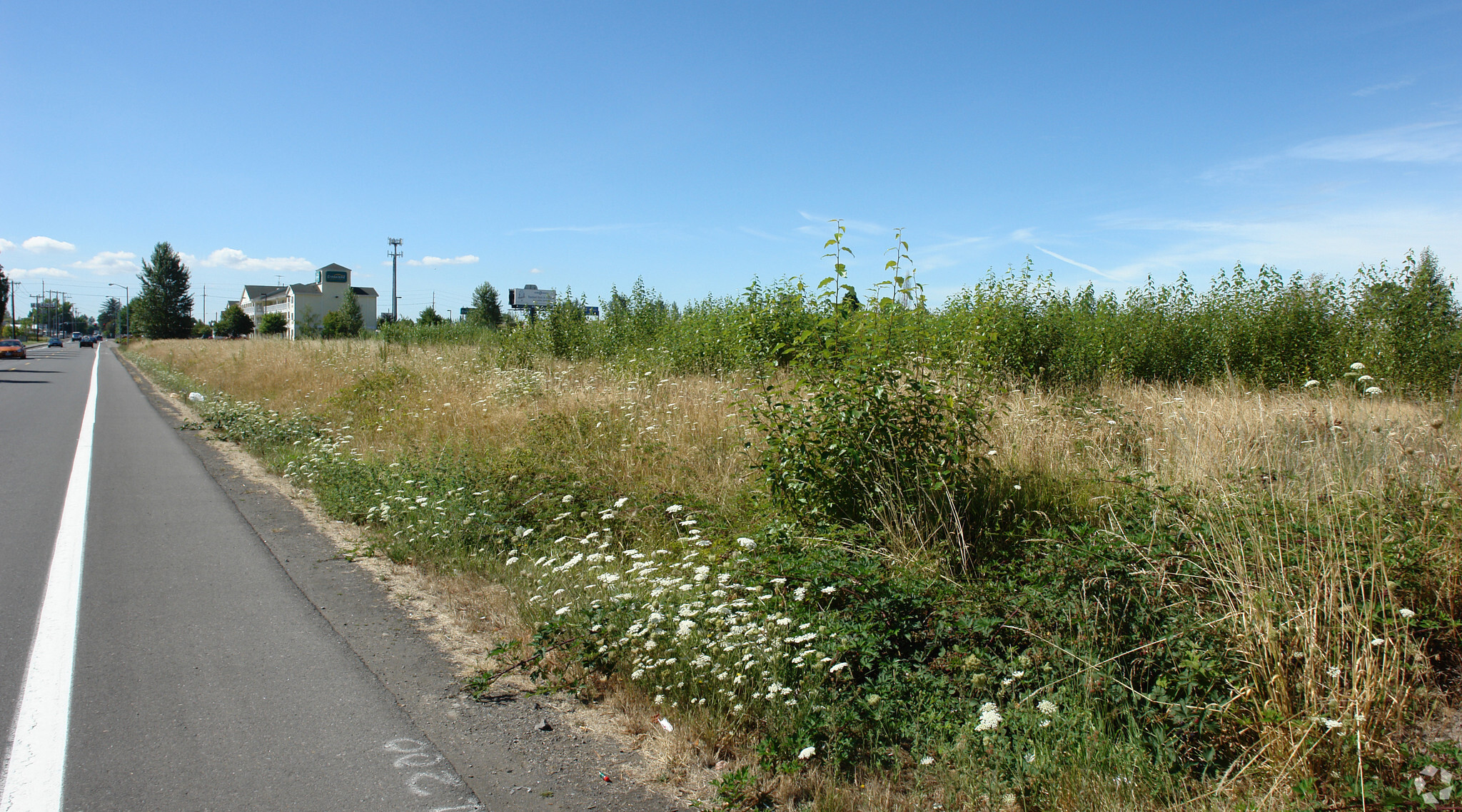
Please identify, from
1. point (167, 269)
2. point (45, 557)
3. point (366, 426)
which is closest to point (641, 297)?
point (366, 426)

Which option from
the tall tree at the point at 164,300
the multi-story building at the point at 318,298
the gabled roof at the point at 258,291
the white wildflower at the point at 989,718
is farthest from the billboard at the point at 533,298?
the gabled roof at the point at 258,291

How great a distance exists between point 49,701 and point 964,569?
190 inches

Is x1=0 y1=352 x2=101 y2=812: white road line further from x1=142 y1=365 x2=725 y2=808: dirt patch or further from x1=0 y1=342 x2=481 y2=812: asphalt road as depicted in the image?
x1=142 y1=365 x2=725 y2=808: dirt patch

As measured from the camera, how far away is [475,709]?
3.81 metres

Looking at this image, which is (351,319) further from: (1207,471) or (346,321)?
(1207,471)

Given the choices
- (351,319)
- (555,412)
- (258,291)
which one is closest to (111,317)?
(258,291)

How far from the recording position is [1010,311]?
1386 centimetres

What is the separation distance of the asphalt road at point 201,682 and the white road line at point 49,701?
0.04 meters

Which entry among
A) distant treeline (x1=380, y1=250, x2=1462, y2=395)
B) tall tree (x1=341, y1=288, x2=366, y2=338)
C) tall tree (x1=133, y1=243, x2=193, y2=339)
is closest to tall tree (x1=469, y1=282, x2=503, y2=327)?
tall tree (x1=341, y1=288, x2=366, y2=338)

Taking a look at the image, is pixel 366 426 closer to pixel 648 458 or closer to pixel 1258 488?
pixel 648 458

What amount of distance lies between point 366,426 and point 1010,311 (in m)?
10.9

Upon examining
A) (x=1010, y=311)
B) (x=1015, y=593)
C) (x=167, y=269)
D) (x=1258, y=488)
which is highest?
(x=167, y=269)

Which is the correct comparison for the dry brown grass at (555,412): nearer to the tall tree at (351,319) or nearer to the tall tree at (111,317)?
the tall tree at (351,319)

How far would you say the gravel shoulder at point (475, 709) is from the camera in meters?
3.16
